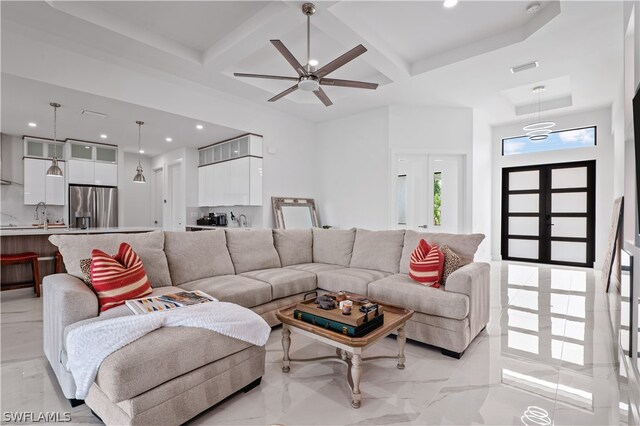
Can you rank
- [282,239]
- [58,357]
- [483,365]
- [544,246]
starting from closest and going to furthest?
[58,357] → [483,365] → [282,239] → [544,246]

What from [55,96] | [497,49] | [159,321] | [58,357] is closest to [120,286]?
[58,357]

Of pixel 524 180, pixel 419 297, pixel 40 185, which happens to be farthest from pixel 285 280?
pixel 524 180

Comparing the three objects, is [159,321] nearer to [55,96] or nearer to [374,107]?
[55,96]

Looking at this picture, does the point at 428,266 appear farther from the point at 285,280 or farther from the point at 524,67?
the point at 524,67

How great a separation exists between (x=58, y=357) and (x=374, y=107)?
5464 millimetres

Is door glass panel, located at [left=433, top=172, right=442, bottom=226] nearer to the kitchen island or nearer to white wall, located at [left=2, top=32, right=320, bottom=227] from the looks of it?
white wall, located at [left=2, top=32, right=320, bottom=227]

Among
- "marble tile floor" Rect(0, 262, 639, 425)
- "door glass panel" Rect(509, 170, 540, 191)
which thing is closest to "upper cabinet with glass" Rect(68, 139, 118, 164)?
"marble tile floor" Rect(0, 262, 639, 425)

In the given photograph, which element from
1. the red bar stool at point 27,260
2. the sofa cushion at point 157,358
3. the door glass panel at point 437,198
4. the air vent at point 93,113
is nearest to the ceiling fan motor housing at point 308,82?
the sofa cushion at point 157,358

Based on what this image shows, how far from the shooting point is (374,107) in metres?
5.70

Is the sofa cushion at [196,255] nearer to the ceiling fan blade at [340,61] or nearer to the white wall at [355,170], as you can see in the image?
the ceiling fan blade at [340,61]

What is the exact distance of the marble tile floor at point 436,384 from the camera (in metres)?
1.75

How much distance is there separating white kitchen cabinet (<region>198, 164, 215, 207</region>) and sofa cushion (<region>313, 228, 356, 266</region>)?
10.3 feet

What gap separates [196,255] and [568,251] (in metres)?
7.38

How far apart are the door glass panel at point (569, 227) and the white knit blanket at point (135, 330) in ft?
23.5
